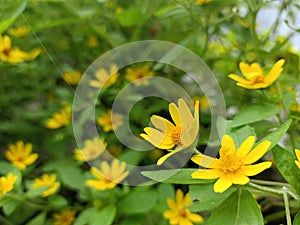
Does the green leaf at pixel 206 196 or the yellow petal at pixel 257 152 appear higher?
the yellow petal at pixel 257 152

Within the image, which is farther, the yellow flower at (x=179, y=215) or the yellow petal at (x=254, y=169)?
the yellow flower at (x=179, y=215)

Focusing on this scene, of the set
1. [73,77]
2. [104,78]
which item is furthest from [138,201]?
[73,77]

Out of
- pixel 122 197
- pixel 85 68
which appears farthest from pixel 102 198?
pixel 85 68

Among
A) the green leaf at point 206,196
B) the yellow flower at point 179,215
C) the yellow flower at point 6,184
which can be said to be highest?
the green leaf at point 206,196

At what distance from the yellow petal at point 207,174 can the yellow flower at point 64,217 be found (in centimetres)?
36

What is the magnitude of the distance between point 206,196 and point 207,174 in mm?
74

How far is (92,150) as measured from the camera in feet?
2.47

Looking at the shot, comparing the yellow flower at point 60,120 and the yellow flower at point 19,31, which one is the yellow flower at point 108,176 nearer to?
the yellow flower at point 60,120

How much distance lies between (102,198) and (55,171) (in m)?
0.20

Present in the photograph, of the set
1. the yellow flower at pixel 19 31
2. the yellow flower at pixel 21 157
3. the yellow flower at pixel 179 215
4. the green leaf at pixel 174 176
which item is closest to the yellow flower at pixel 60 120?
the yellow flower at pixel 21 157

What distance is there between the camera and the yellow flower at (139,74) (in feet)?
2.82

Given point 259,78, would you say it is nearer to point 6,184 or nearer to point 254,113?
point 254,113

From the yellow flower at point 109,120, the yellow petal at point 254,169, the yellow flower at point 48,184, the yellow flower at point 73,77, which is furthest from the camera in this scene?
the yellow flower at point 73,77

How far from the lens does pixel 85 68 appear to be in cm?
100
